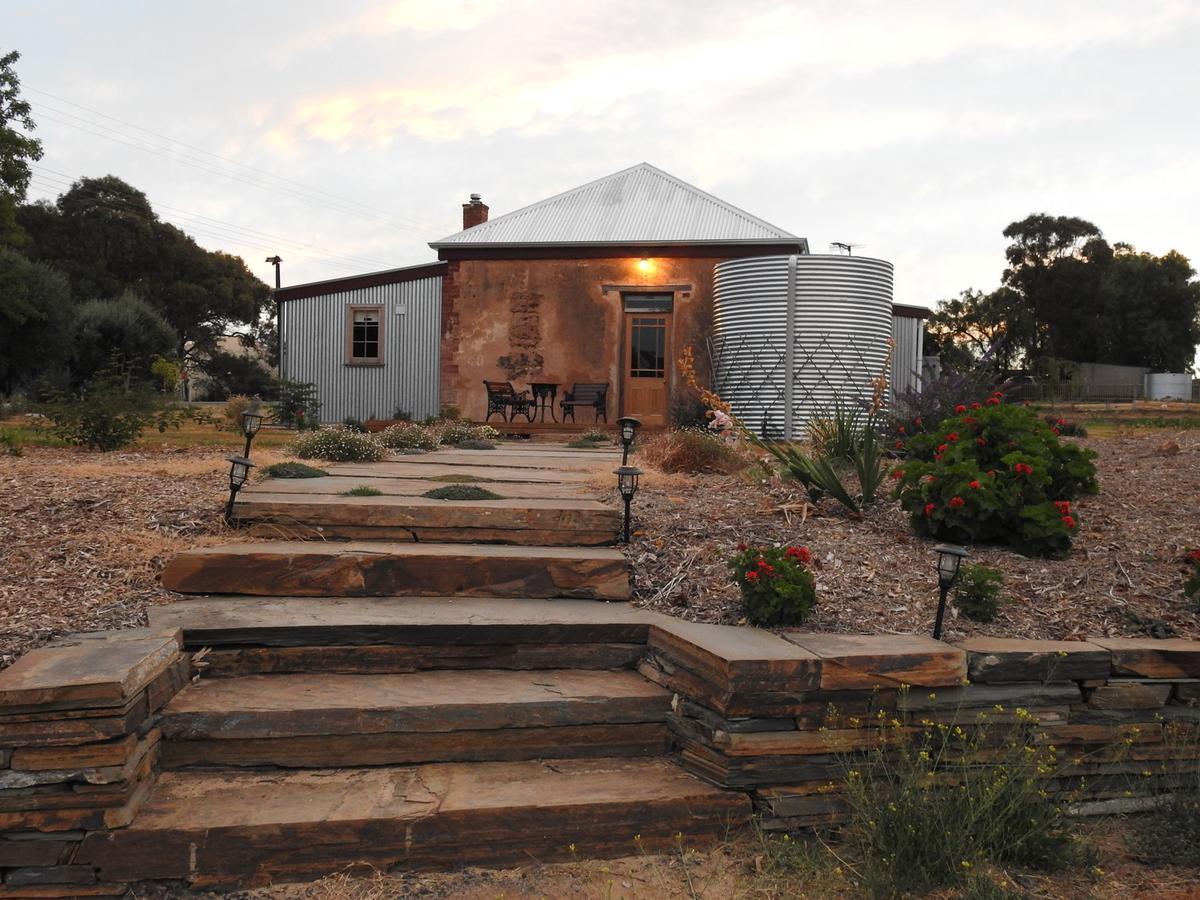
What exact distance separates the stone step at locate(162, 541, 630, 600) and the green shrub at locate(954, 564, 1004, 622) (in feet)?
4.53

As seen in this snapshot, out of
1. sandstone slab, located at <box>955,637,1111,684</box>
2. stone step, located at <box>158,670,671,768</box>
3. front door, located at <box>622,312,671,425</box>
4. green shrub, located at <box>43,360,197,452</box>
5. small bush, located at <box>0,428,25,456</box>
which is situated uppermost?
front door, located at <box>622,312,671,425</box>

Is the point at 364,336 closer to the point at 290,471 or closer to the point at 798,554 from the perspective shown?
the point at 290,471

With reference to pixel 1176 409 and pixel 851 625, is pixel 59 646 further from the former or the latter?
pixel 1176 409

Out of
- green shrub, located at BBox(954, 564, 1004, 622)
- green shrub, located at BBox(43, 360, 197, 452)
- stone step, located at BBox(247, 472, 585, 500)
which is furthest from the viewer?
green shrub, located at BBox(43, 360, 197, 452)

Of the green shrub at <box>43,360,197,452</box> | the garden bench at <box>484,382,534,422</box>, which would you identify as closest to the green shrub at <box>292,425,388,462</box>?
the green shrub at <box>43,360,197,452</box>

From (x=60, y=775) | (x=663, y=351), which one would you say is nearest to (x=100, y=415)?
(x=60, y=775)

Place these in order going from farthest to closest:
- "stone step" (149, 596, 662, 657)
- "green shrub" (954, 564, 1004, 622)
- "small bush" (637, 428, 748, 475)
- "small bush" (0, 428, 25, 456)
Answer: "small bush" (0, 428, 25, 456) < "small bush" (637, 428, 748, 475) < "green shrub" (954, 564, 1004, 622) < "stone step" (149, 596, 662, 657)

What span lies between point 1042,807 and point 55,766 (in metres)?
2.86

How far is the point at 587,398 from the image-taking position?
1473 centimetres

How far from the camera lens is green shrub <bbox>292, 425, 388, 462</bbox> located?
717cm

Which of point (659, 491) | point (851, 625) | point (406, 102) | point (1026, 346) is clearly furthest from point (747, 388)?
point (1026, 346)

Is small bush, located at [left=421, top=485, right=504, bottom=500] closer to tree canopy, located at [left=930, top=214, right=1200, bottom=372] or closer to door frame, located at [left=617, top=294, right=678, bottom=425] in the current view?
door frame, located at [left=617, top=294, right=678, bottom=425]

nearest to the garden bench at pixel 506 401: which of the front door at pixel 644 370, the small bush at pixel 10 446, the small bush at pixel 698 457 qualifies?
the front door at pixel 644 370

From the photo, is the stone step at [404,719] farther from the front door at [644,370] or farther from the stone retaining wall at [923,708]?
the front door at [644,370]
